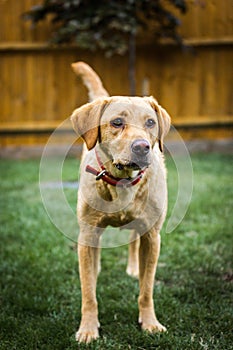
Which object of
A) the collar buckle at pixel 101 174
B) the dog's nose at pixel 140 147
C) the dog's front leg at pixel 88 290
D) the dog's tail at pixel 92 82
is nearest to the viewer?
the dog's nose at pixel 140 147

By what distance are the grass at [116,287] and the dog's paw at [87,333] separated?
0.05 meters

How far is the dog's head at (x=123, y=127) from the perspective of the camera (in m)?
2.64

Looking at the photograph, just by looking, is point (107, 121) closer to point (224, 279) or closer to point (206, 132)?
point (224, 279)

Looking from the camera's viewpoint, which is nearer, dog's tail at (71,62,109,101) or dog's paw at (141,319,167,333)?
dog's paw at (141,319,167,333)

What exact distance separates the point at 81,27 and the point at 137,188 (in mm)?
5483

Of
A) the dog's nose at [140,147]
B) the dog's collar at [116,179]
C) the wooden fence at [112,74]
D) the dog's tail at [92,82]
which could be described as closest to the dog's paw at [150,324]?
the dog's collar at [116,179]

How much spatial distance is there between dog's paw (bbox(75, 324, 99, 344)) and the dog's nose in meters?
1.05

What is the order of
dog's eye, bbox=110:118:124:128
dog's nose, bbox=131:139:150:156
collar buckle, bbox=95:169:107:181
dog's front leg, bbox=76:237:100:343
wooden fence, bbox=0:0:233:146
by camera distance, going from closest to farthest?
dog's nose, bbox=131:139:150:156 < dog's eye, bbox=110:118:124:128 < collar buckle, bbox=95:169:107:181 < dog's front leg, bbox=76:237:100:343 < wooden fence, bbox=0:0:233:146

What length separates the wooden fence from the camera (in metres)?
8.77

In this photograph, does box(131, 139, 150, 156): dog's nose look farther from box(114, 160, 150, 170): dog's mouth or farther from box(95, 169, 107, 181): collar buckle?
box(95, 169, 107, 181): collar buckle

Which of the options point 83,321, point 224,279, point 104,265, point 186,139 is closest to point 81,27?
Answer: point 186,139

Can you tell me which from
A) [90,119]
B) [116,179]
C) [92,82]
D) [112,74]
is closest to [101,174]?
[116,179]

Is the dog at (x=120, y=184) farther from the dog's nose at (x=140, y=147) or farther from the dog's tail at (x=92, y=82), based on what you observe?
the dog's tail at (x=92, y=82)

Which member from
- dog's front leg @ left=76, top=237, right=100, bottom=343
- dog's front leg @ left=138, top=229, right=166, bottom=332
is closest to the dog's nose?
dog's front leg @ left=138, top=229, right=166, bottom=332
